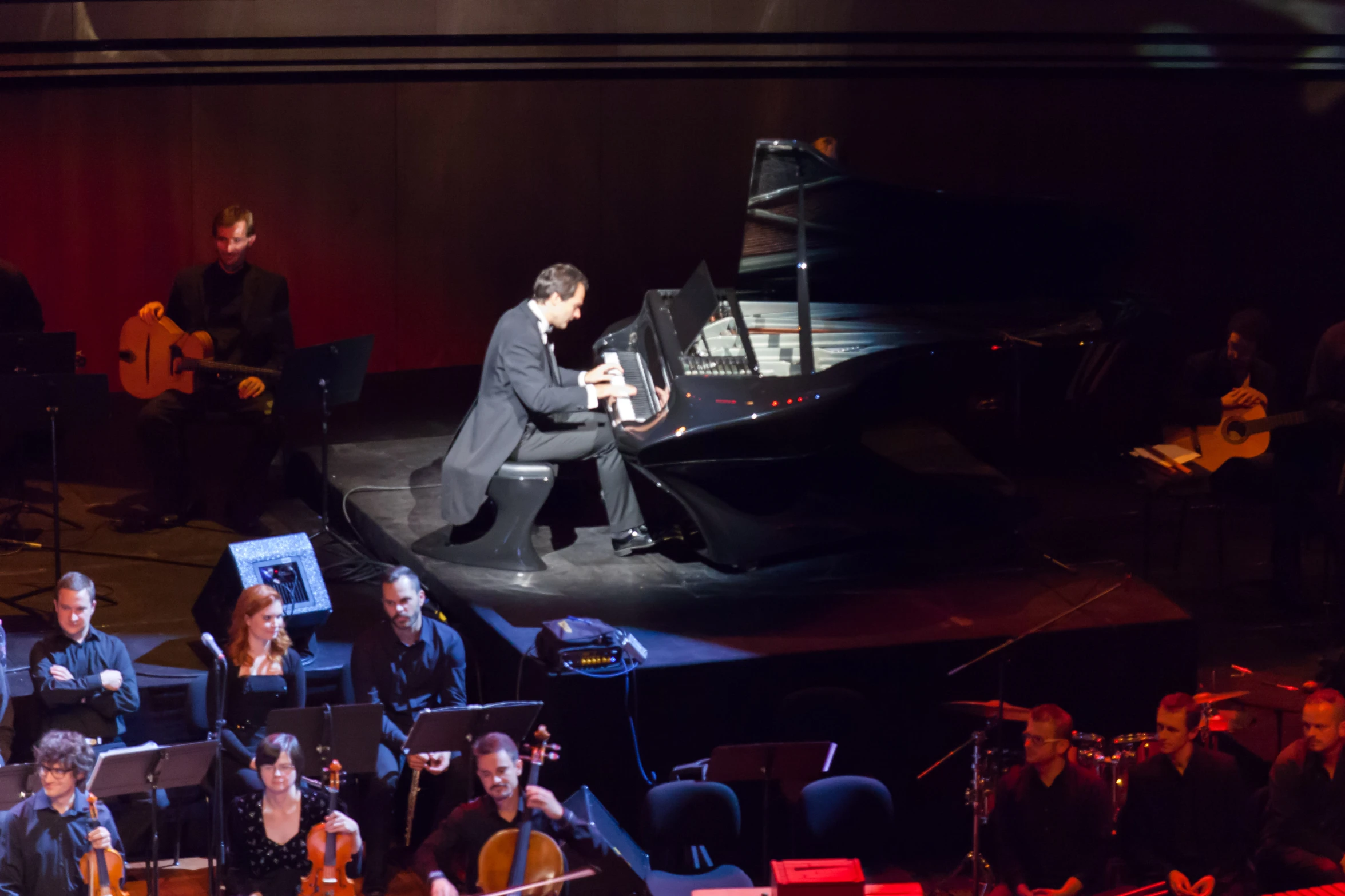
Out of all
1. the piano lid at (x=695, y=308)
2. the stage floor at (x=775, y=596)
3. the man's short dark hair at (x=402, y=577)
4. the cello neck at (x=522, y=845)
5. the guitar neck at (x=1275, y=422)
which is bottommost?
the cello neck at (x=522, y=845)

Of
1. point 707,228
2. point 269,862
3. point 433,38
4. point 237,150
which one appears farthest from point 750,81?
point 269,862

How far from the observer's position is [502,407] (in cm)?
650

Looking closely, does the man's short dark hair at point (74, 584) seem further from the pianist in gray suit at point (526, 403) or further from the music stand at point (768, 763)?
the music stand at point (768, 763)

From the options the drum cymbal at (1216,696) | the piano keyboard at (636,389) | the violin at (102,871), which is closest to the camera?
the violin at (102,871)

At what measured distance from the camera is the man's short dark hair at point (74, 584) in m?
5.36

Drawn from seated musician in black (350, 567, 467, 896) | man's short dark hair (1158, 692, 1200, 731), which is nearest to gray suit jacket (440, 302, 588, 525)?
seated musician in black (350, 567, 467, 896)

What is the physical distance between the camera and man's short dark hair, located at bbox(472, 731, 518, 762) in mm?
4859

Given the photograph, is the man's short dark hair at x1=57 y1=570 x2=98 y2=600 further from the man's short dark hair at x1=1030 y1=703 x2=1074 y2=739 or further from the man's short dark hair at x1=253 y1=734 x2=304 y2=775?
the man's short dark hair at x1=1030 y1=703 x2=1074 y2=739

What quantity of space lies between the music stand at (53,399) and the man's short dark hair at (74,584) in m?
0.72

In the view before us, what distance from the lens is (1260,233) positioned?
10.5 m

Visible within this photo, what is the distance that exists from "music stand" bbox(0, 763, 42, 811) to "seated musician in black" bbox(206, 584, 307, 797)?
2.27ft

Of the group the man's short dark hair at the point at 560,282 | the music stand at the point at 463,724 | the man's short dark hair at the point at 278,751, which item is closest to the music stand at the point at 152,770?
the man's short dark hair at the point at 278,751

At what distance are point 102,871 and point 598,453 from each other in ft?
8.92

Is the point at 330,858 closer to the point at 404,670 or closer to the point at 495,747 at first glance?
the point at 495,747
